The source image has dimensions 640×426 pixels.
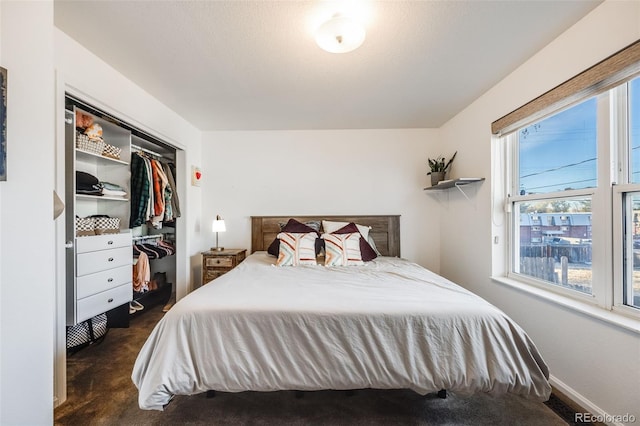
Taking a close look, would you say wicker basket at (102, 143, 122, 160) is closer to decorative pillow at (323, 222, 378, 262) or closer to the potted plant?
decorative pillow at (323, 222, 378, 262)

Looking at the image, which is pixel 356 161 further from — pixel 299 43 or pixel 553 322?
pixel 553 322

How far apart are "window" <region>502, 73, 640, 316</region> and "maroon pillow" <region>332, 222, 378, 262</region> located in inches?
49.9

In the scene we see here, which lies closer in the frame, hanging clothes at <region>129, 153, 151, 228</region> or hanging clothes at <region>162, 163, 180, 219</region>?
hanging clothes at <region>129, 153, 151, 228</region>

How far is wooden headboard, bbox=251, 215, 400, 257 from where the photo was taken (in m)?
3.23

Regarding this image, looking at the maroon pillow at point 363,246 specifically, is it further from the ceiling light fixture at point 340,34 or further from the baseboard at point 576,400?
the ceiling light fixture at point 340,34

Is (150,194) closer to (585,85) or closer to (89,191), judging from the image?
(89,191)

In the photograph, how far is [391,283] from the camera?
1804 millimetres

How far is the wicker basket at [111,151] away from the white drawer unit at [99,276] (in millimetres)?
800

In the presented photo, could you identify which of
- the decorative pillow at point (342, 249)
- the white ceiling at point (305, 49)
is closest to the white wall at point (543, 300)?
the white ceiling at point (305, 49)

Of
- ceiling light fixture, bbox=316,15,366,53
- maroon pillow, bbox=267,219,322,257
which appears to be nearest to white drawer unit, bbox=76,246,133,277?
maroon pillow, bbox=267,219,322,257

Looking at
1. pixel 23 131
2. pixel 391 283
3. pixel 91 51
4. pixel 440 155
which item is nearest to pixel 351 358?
pixel 391 283

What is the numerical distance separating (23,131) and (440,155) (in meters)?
3.70

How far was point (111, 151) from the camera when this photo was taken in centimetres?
235

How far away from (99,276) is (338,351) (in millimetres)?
2004
